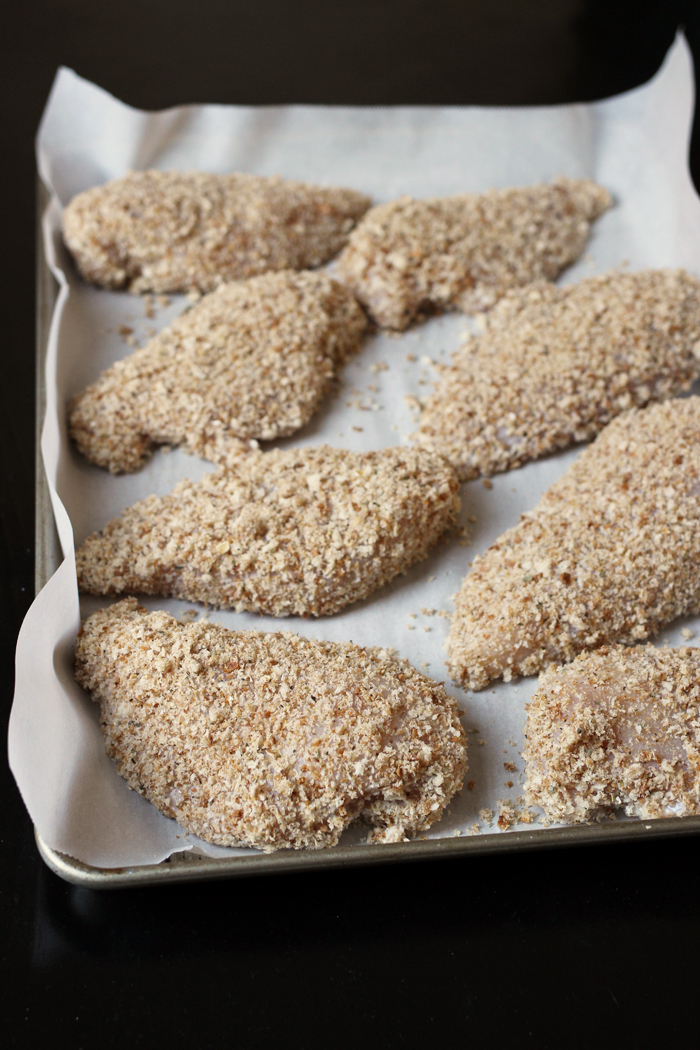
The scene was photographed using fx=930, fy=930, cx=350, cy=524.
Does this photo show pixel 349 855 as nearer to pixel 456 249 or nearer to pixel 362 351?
pixel 362 351

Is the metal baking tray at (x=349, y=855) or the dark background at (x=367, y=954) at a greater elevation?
the metal baking tray at (x=349, y=855)

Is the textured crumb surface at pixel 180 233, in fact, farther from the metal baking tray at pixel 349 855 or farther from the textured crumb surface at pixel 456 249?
the metal baking tray at pixel 349 855

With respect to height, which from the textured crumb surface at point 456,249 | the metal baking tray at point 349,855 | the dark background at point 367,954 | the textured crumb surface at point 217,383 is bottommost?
the dark background at point 367,954

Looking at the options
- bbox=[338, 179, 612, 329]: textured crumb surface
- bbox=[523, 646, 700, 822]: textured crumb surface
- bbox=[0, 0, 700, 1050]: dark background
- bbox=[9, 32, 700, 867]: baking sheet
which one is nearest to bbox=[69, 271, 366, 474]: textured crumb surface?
bbox=[9, 32, 700, 867]: baking sheet

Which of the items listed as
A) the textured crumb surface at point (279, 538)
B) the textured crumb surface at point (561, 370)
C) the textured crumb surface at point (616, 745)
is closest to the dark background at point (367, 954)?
the textured crumb surface at point (616, 745)

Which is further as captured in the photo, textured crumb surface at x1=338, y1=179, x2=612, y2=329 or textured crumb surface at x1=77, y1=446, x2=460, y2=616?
textured crumb surface at x1=338, y1=179, x2=612, y2=329

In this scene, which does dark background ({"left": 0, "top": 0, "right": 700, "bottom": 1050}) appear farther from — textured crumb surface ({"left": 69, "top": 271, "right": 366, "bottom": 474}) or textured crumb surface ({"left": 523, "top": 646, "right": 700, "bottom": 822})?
textured crumb surface ({"left": 69, "top": 271, "right": 366, "bottom": 474})

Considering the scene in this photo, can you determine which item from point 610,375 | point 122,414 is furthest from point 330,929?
point 610,375
